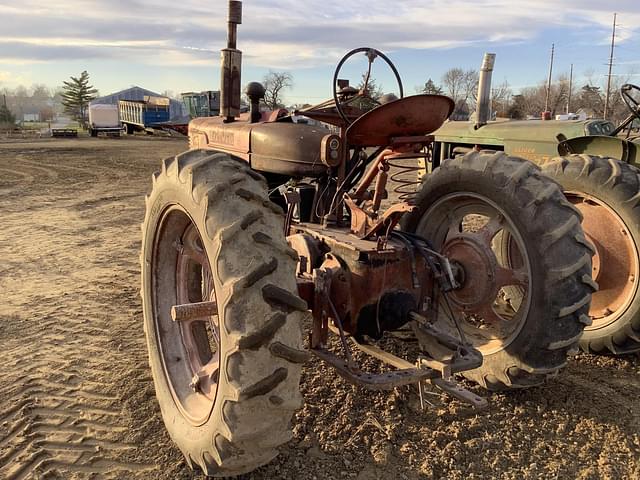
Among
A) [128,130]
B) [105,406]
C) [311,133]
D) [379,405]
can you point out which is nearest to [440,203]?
[311,133]

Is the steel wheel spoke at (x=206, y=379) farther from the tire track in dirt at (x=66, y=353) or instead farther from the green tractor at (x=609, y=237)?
the green tractor at (x=609, y=237)

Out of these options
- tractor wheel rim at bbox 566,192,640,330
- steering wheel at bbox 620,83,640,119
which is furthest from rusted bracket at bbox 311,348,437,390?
steering wheel at bbox 620,83,640,119

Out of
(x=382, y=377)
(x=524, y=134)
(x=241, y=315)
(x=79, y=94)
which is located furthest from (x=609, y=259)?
(x=79, y=94)

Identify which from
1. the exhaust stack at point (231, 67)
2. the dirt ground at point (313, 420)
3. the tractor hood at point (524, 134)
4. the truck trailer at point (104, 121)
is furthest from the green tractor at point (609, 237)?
the truck trailer at point (104, 121)

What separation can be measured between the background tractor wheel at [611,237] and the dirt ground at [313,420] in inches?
9.4

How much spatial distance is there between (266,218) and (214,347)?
191 cm

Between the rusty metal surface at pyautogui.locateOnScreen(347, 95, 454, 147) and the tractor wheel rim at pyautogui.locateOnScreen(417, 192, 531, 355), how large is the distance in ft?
1.70

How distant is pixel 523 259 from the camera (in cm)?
326

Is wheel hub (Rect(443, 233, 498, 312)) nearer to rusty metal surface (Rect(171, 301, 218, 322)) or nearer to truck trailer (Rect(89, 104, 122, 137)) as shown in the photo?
rusty metal surface (Rect(171, 301, 218, 322))

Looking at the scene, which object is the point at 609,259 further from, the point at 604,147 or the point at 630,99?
the point at 630,99

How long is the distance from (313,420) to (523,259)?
5.09 feet

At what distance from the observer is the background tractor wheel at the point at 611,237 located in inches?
157

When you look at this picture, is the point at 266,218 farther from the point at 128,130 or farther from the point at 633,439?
the point at 128,130

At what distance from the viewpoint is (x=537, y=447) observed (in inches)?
116
